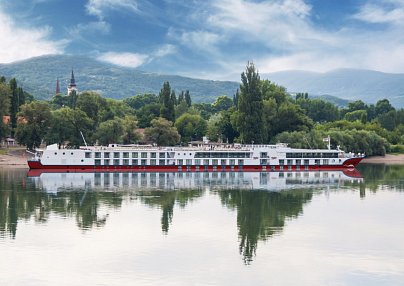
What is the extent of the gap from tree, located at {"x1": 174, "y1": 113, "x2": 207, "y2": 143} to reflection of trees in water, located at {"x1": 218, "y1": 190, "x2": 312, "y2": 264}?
6223 centimetres

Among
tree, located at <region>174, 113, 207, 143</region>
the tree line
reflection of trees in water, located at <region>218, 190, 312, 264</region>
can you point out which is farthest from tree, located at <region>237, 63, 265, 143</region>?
reflection of trees in water, located at <region>218, 190, 312, 264</region>

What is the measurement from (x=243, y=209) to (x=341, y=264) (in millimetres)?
20125

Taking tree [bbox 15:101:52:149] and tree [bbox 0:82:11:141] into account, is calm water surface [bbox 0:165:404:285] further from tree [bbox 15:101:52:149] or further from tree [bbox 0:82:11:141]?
tree [bbox 0:82:11:141]

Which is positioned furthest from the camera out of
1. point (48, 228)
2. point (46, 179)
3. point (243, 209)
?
point (46, 179)

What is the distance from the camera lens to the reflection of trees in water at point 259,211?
41125 millimetres

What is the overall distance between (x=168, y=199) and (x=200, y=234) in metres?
17.9

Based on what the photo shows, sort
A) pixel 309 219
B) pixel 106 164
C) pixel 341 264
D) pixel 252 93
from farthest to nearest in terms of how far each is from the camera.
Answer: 1. pixel 252 93
2. pixel 106 164
3. pixel 309 219
4. pixel 341 264

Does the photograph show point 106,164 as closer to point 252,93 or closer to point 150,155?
point 150,155

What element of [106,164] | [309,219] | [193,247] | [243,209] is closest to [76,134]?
[106,164]

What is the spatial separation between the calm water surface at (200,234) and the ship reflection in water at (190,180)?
25.0 inches

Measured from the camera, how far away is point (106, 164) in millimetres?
92375

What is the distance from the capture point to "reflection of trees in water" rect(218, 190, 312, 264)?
41.1 meters

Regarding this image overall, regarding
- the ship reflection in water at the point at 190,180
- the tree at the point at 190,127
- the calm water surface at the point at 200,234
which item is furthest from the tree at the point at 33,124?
the tree at the point at 190,127

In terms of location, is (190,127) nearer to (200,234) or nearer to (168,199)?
(168,199)
